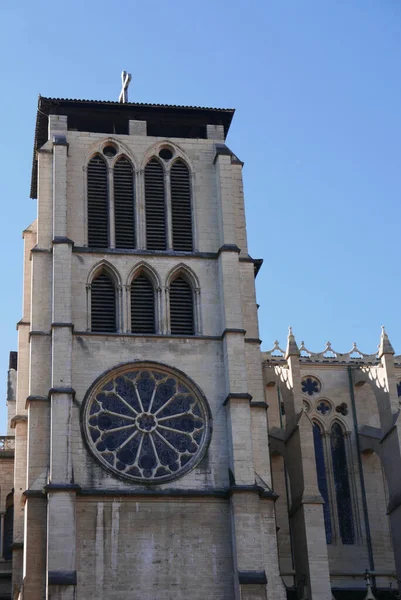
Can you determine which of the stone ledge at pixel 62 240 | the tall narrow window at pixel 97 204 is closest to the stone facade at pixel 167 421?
the stone ledge at pixel 62 240

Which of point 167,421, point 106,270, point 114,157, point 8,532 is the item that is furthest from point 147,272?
point 8,532

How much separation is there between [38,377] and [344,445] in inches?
434

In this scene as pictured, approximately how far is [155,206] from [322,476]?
960 centimetres

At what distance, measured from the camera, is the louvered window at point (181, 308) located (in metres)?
31.6

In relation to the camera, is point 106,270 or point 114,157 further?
point 114,157

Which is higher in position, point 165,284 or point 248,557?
point 165,284

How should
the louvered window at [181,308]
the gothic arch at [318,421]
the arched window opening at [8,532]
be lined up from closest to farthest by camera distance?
1. the louvered window at [181,308]
2. the arched window opening at [8,532]
3. the gothic arch at [318,421]

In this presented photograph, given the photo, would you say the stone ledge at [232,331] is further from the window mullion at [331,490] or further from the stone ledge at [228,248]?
the window mullion at [331,490]

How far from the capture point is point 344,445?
36.5 meters

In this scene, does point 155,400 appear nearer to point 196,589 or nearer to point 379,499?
point 196,589

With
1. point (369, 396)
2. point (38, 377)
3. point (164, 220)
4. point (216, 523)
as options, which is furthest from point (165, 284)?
point (369, 396)

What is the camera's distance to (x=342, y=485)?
35719mm

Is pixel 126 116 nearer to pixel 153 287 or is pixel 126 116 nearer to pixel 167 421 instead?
pixel 153 287

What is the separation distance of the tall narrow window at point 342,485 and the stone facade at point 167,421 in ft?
0.61
